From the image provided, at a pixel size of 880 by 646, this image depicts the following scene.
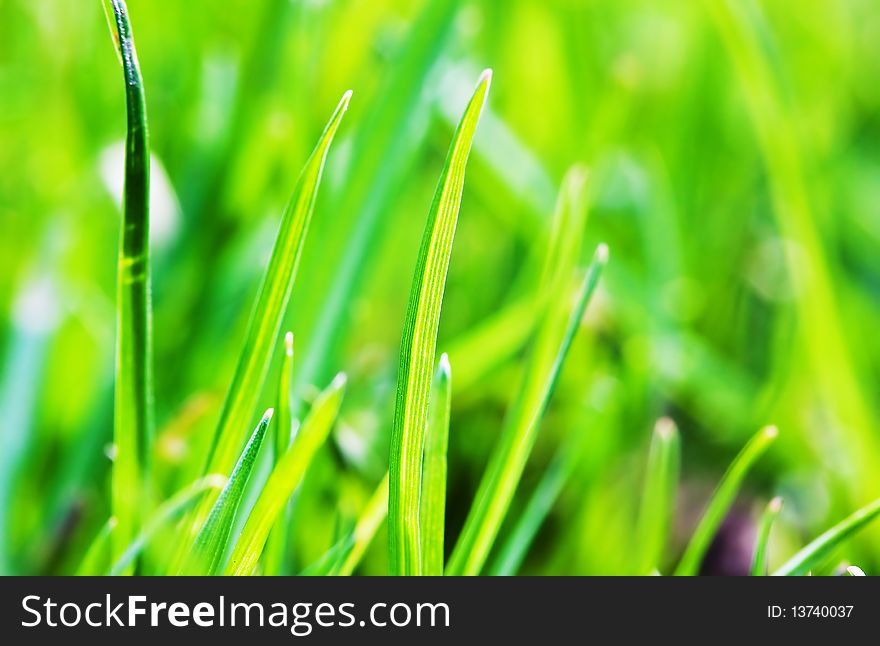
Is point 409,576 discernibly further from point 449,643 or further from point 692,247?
point 692,247

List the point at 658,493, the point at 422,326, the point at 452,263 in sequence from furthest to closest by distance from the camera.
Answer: the point at 452,263 < the point at 658,493 < the point at 422,326

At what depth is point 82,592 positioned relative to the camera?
0.36 m

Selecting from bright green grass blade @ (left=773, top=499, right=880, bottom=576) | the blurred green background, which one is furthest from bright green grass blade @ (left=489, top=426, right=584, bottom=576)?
bright green grass blade @ (left=773, top=499, right=880, bottom=576)

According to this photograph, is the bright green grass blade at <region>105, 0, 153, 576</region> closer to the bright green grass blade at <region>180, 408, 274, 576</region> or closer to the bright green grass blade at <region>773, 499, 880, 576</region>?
the bright green grass blade at <region>180, 408, 274, 576</region>

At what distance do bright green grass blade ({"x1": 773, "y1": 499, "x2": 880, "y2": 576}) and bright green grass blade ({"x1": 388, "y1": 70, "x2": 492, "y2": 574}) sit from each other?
0.16 m

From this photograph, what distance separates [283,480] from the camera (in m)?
0.33

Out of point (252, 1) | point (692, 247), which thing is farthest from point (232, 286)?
point (692, 247)

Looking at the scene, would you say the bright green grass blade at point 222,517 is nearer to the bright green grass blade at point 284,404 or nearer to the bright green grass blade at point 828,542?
the bright green grass blade at point 284,404

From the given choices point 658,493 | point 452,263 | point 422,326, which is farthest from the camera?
point 452,263

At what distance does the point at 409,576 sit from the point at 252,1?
1.96ft

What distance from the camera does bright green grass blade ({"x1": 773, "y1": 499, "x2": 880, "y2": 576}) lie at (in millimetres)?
351

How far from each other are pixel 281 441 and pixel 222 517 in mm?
52

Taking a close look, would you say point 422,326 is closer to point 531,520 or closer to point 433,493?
point 433,493

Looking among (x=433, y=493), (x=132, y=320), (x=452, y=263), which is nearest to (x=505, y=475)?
(x=433, y=493)
